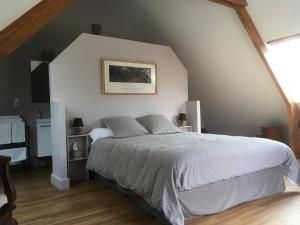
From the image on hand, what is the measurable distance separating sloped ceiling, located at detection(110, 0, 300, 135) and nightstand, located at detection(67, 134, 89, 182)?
2545mm

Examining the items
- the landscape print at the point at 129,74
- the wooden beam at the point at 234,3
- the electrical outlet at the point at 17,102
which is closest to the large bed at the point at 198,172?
the landscape print at the point at 129,74

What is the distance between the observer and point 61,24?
16.4ft

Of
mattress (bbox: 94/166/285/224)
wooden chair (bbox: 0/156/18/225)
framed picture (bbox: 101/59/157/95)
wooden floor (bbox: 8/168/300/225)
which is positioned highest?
framed picture (bbox: 101/59/157/95)

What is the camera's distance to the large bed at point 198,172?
231cm

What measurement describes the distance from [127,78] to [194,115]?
1.51 m

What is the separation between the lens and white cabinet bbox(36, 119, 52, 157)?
15.1ft

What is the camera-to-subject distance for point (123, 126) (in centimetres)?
391

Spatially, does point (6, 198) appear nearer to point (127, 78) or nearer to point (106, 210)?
point (106, 210)

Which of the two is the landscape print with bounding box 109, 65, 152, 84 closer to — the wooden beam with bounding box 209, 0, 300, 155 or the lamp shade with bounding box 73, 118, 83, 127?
the lamp shade with bounding box 73, 118, 83, 127

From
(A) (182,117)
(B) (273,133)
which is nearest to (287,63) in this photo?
(B) (273,133)

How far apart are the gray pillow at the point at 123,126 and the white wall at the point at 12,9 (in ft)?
6.35

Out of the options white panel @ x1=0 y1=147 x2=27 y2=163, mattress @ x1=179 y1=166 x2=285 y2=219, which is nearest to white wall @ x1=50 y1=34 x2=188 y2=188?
white panel @ x1=0 y1=147 x2=27 y2=163

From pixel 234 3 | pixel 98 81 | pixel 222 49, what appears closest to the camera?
pixel 234 3

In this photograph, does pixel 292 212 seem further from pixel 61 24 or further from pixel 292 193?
pixel 61 24
